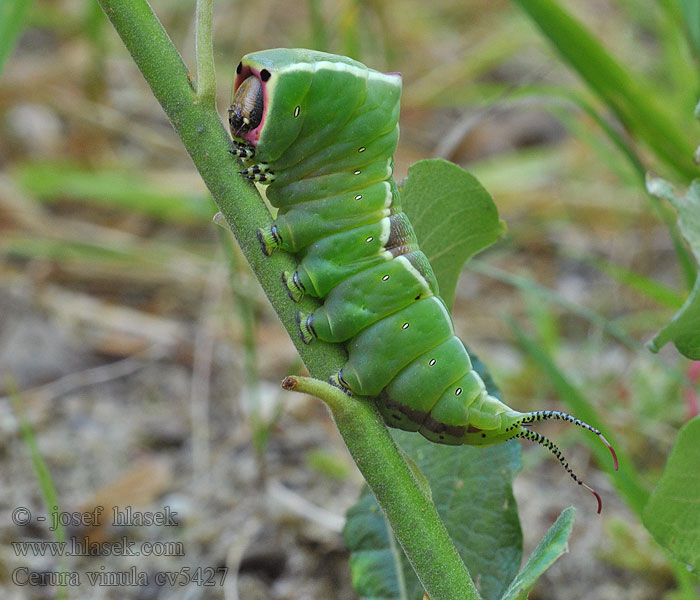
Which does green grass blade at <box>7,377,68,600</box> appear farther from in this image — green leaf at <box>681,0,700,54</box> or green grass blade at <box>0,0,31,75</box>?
green leaf at <box>681,0,700,54</box>

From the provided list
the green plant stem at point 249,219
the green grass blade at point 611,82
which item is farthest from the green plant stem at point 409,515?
the green grass blade at point 611,82

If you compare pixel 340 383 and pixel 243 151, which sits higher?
pixel 243 151

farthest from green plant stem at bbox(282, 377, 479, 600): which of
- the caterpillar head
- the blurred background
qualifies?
the blurred background

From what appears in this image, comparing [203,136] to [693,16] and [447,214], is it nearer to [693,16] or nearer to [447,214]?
[447,214]

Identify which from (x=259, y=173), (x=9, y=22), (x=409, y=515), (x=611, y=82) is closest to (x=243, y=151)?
(x=259, y=173)

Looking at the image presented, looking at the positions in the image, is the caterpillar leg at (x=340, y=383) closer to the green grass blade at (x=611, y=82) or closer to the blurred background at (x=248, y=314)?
the blurred background at (x=248, y=314)

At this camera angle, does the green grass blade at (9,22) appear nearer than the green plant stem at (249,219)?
No
